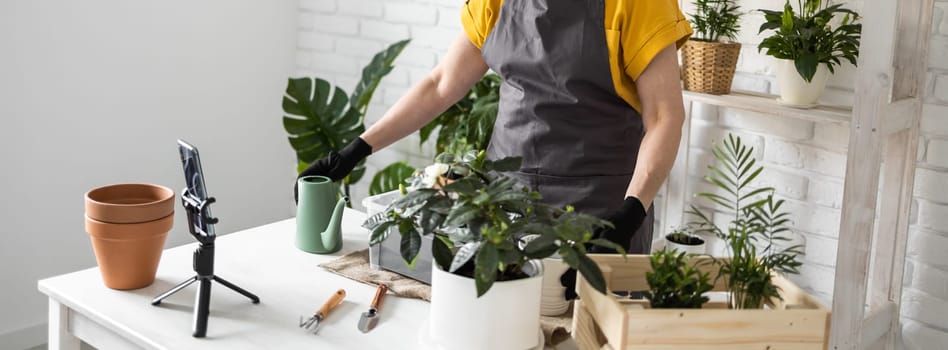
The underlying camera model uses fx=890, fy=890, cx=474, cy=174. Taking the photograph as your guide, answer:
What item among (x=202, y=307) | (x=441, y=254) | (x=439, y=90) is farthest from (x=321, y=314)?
(x=439, y=90)

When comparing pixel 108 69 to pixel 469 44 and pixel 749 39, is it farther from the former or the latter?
pixel 749 39

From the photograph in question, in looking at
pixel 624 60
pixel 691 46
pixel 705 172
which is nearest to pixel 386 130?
pixel 624 60

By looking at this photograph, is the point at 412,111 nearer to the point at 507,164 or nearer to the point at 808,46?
the point at 507,164

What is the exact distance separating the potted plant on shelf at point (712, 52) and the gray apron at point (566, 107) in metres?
0.45

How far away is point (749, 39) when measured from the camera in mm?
2586

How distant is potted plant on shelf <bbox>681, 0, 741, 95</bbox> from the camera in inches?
95.1

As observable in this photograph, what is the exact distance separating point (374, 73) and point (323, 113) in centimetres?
24

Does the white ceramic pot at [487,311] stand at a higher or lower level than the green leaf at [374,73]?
lower

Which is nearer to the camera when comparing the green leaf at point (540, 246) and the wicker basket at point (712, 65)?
the green leaf at point (540, 246)

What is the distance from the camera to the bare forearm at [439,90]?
218cm

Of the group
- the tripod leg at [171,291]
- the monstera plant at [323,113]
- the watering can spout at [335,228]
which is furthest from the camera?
the monstera plant at [323,113]

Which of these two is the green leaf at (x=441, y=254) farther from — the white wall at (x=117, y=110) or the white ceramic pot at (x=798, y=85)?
the white wall at (x=117, y=110)

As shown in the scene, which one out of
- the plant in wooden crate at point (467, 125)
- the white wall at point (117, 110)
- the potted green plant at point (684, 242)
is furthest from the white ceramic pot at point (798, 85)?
the white wall at point (117, 110)

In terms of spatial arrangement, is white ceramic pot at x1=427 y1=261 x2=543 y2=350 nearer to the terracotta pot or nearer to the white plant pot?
the white plant pot
